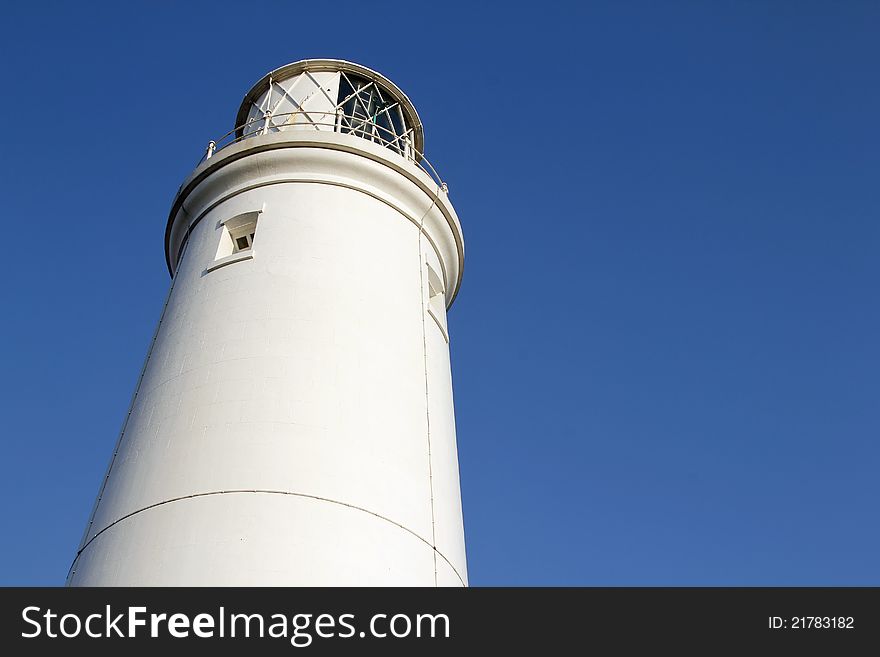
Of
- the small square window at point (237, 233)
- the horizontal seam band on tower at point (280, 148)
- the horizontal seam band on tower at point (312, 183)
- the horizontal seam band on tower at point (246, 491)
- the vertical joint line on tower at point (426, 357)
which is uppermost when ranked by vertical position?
the horizontal seam band on tower at point (280, 148)

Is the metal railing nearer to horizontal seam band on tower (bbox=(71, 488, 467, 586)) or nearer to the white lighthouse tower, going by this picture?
the white lighthouse tower

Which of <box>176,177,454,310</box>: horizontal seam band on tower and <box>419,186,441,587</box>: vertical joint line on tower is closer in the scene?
<box>419,186,441,587</box>: vertical joint line on tower

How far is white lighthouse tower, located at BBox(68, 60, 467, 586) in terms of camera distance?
8.32 m

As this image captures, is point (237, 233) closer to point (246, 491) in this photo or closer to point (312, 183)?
point (312, 183)

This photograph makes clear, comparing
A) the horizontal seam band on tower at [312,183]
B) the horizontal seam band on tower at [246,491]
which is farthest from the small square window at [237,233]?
the horizontal seam band on tower at [246,491]

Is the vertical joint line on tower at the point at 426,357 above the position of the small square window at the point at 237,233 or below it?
below

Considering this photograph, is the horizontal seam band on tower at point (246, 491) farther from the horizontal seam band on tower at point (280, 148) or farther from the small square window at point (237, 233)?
the horizontal seam band on tower at point (280, 148)

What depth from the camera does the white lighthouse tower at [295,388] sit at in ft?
27.3

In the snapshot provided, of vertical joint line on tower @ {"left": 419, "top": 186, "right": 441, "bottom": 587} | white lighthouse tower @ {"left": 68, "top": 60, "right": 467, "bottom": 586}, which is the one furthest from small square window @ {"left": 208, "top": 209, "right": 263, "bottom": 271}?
vertical joint line on tower @ {"left": 419, "top": 186, "right": 441, "bottom": 587}

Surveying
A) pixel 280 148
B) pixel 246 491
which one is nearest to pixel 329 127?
pixel 280 148

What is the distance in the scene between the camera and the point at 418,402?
10.4 m

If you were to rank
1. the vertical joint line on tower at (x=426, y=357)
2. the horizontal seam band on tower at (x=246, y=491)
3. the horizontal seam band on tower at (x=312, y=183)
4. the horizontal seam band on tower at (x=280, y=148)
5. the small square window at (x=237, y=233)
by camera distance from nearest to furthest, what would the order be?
the horizontal seam band on tower at (x=246, y=491) < the vertical joint line on tower at (x=426, y=357) < the small square window at (x=237, y=233) < the horizontal seam band on tower at (x=312, y=183) < the horizontal seam band on tower at (x=280, y=148)
